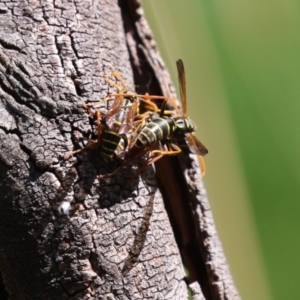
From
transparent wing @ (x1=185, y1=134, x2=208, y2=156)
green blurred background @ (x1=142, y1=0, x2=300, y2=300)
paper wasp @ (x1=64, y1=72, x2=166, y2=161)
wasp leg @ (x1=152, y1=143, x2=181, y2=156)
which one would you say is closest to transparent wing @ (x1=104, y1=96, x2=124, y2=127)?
paper wasp @ (x1=64, y1=72, x2=166, y2=161)

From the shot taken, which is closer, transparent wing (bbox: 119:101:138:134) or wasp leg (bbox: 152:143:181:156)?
transparent wing (bbox: 119:101:138:134)

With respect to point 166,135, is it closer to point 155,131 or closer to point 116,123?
point 155,131

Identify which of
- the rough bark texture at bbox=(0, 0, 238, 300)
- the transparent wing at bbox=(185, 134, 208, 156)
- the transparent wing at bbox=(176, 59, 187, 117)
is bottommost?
the rough bark texture at bbox=(0, 0, 238, 300)

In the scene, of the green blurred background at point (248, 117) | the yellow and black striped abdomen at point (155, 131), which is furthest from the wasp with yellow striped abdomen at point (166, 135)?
the green blurred background at point (248, 117)

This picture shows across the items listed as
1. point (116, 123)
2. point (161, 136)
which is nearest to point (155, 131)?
point (161, 136)

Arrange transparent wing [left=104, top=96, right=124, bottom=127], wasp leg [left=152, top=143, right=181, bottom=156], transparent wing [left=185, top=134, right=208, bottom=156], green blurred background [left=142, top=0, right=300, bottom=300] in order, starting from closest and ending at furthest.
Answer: transparent wing [left=104, top=96, right=124, bottom=127] < wasp leg [left=152, top=143, right=181, bottom=156] < transparent wing [left=185, top=134, right=208, bottom=156] < green blurred background [left=142, top=0, right=300, bottom=300]

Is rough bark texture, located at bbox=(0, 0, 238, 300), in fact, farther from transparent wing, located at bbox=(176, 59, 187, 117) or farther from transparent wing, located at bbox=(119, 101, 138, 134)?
transparent wing, located at bbox=(176, 59, 187, 117)

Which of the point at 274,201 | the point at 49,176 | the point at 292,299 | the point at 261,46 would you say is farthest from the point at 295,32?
the point at 49,176
